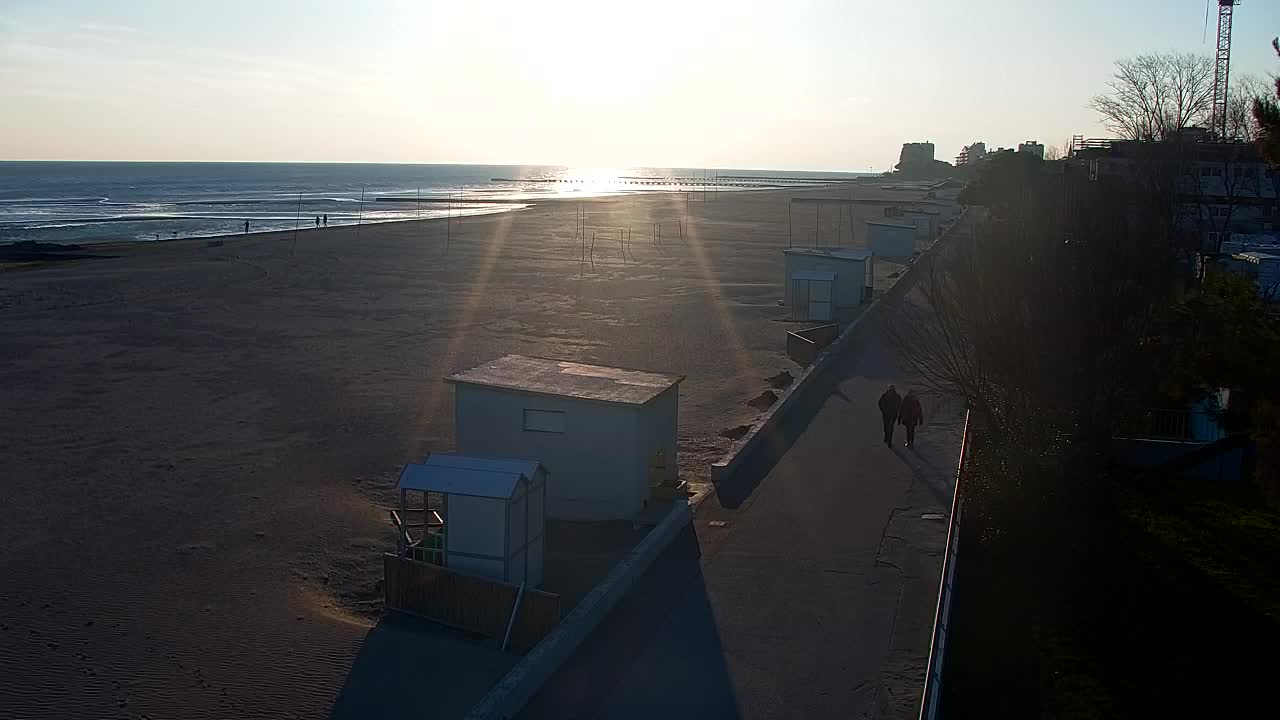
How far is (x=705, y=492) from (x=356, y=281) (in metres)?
32.2

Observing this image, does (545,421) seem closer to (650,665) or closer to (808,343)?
(650,665)

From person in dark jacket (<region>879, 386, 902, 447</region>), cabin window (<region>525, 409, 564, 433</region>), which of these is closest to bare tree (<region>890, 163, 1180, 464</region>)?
person in dark jacket (<region>879, 386, 902, 447</region>)

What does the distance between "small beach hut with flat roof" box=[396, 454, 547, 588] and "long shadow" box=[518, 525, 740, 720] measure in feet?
4.17

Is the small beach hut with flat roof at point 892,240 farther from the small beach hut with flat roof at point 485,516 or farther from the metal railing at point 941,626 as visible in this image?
the small beach hut with flat roof at point 485,516

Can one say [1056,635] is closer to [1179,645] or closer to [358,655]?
[1179,645]

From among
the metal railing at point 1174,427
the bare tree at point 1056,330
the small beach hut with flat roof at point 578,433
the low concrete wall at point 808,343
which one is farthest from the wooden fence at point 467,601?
the low concrete wall at point 808,343

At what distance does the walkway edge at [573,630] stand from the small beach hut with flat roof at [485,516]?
0.91 metres

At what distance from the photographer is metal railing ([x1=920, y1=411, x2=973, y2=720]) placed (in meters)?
8.98

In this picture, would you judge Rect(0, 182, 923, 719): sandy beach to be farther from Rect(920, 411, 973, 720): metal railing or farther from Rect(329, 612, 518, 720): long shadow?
Rect(920, 411, 973, 720): metal railing

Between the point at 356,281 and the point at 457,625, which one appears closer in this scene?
the point at 457,625

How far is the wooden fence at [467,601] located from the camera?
37.8 feet

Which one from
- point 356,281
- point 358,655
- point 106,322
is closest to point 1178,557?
point 358,655

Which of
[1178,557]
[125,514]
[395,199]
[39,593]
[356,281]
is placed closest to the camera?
[39,593]

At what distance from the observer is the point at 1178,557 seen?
548 inches
